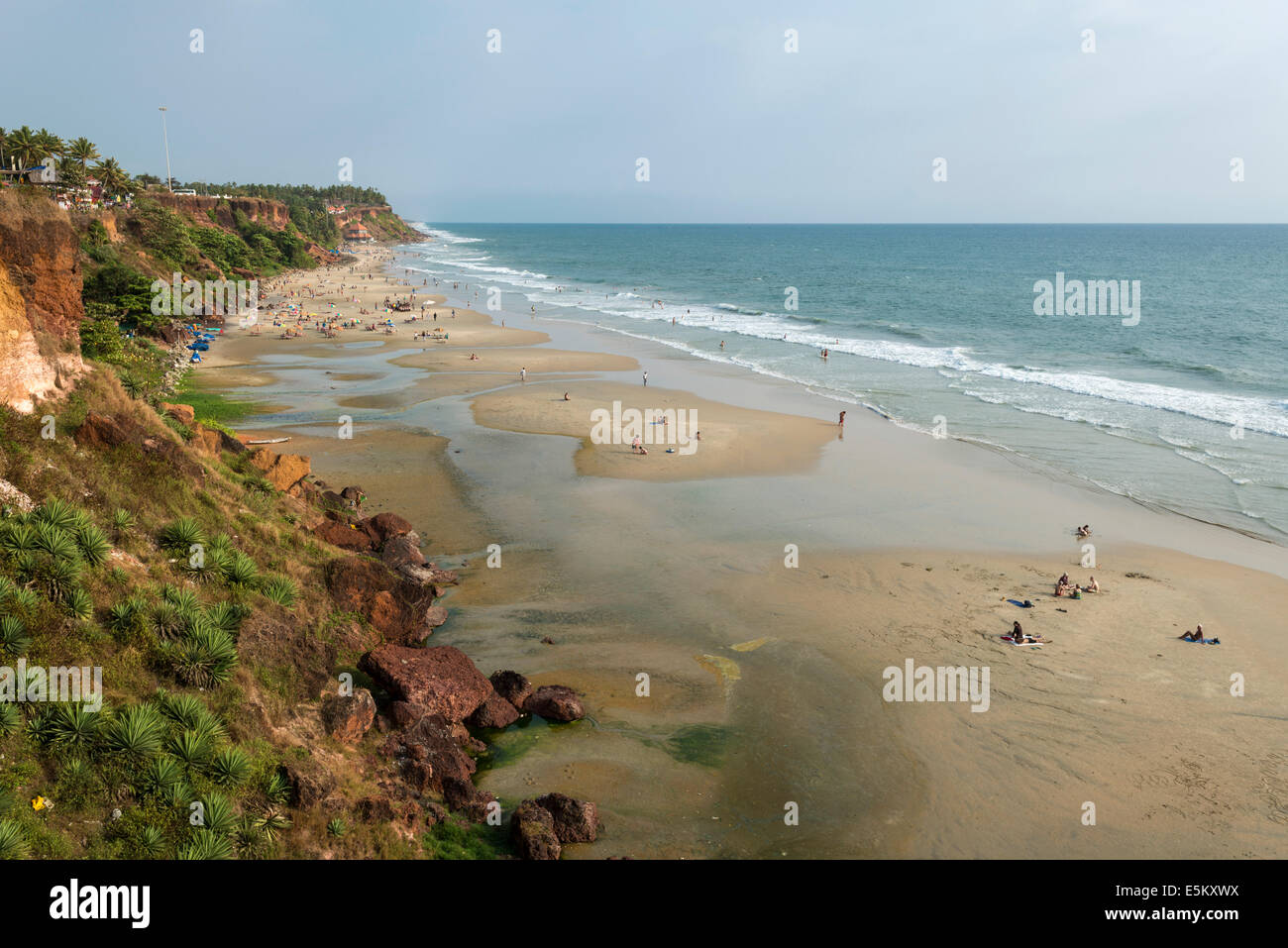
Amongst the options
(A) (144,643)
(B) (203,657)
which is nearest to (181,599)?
(A) (144,643)

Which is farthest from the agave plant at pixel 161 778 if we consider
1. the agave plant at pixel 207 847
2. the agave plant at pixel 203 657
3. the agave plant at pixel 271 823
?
the agave plant at pixel 203 657

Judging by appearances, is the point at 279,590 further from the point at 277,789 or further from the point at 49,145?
the point at 49,145

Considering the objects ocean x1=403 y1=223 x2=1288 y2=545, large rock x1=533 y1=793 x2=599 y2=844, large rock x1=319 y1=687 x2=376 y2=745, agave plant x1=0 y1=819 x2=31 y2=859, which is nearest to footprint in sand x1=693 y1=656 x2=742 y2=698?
large rock x1=533 y1=793 x2=599 y2=844

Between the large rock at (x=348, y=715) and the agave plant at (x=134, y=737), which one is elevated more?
the agave plant at (x=134, y=737)

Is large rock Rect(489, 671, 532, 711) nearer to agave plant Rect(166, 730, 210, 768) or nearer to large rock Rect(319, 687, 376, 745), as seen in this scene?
large rock Rect(319, 687, 376, 745)

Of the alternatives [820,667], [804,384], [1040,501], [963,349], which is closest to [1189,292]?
[963,349]

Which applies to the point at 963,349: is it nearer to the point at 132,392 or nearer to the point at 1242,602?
the point at 1242,602

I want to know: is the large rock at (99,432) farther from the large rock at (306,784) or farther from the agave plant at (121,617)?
the large rock at (306,784)

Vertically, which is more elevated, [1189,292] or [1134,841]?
[1189,292]
